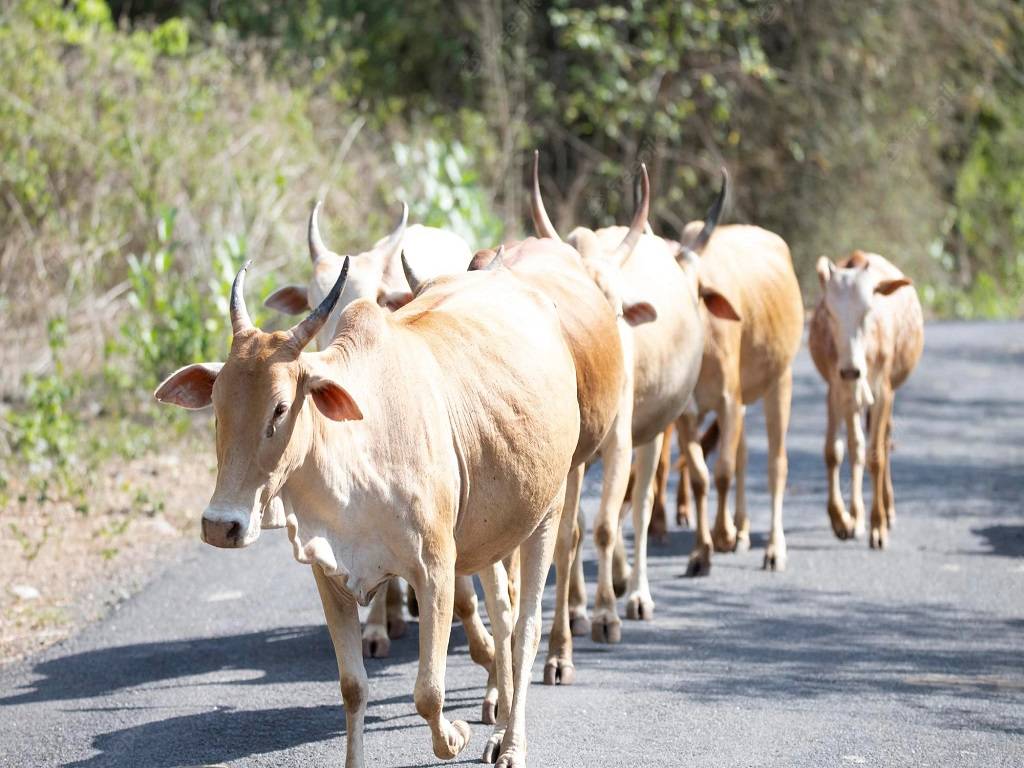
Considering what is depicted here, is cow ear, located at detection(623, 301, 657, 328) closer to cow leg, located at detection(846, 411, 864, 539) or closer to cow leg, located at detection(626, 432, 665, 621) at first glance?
cow leg, located at detection(626, 432, 665, 621)

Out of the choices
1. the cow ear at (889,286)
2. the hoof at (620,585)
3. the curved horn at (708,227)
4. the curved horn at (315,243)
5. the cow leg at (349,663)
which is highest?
the curved horn at (708,227)

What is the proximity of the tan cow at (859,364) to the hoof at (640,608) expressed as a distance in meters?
1.94

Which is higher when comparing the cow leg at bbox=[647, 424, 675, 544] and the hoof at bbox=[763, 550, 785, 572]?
the cow leg at bbox=[647, 424, 675, 544]

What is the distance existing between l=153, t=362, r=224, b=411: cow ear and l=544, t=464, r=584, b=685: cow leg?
6.04ft

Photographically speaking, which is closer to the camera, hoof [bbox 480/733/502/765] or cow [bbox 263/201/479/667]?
hoof [bbox 480/733/502/765]

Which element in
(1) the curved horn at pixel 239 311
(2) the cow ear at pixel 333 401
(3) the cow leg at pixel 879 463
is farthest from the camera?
(3) the cow leg at pixel 879 463

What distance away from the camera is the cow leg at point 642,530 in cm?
699

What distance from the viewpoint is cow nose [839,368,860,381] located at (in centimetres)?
855

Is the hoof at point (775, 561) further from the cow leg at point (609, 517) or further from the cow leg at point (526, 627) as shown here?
the cow leg at point (526, 627)

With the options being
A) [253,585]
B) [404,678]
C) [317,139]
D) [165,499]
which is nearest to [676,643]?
[404,678]

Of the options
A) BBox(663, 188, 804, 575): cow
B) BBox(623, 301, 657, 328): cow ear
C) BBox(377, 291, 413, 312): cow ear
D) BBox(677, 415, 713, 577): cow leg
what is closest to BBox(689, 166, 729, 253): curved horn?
BBox(663, 188, 804, 575): cow

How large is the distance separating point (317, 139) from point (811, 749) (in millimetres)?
10530

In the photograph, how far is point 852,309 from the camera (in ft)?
28.6

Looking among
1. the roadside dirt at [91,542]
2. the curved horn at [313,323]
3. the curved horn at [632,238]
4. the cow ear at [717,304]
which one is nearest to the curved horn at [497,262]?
the curved horn at [632,238]
